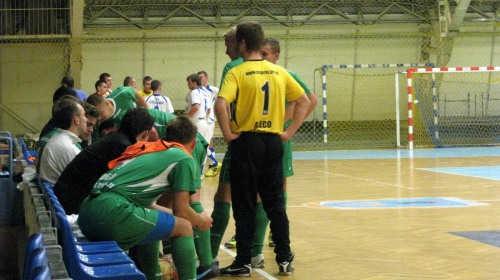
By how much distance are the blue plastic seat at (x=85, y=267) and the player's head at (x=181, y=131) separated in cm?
104

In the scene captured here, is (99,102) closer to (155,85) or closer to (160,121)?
(160,121)

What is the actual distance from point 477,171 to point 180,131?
962cm

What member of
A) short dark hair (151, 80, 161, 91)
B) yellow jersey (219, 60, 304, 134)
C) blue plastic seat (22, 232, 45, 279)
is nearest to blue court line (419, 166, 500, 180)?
short dark hair (151, 80, 161, 91)

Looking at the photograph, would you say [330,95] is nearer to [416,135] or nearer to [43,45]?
[416,135]

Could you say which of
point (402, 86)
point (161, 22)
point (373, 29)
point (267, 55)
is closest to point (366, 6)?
point (373, 29)

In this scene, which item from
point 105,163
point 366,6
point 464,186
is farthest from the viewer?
point 366,6

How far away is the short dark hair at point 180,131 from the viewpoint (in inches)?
156

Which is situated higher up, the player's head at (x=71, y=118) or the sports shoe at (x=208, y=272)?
the player's head at (x=71, y=118)

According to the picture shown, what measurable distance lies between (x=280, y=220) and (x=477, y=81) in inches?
762

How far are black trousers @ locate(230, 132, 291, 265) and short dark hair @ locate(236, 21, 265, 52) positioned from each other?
0.60 m

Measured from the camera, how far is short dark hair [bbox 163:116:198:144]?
13.0 ft

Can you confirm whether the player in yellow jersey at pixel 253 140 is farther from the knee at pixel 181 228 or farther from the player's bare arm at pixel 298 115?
the knee at pixel 181 228

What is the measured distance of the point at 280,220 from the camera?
483 centimetres

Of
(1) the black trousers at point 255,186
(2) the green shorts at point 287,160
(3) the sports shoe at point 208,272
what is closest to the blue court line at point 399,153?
(2) the green shorts at point 287,160
